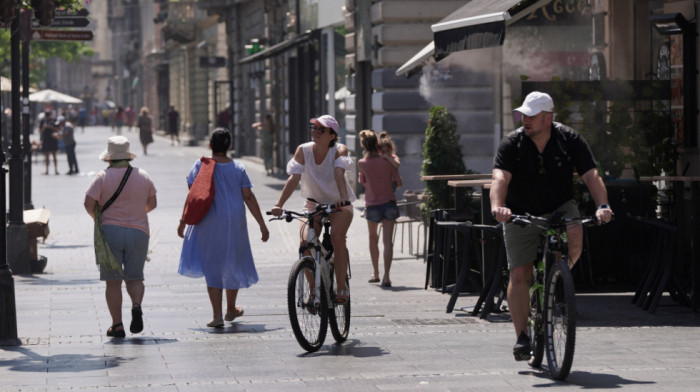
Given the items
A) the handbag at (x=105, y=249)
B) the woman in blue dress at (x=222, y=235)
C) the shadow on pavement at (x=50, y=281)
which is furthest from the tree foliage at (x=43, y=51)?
the handbag at (x=105, y=249)

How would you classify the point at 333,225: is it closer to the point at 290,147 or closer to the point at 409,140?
the point at 409,140

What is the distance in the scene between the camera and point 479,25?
11898mm

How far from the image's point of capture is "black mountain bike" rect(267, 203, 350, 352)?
9.17m

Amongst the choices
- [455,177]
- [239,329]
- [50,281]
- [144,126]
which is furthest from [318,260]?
[144,126]

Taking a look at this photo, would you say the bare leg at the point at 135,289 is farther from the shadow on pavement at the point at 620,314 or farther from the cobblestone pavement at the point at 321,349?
the shadow on pavement at the point at 620,314

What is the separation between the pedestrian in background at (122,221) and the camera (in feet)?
34.2

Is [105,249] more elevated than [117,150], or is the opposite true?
[117,150]

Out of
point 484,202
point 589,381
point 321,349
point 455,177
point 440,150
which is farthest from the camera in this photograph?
point 440,150

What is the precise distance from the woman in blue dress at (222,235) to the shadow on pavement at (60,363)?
1780 mm

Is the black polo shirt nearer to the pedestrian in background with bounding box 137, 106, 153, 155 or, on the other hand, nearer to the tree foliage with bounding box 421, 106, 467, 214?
the tree foliage with bounding box 421, 106, 467, 214

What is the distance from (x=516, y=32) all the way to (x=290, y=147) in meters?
17.2

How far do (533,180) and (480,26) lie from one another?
386cm

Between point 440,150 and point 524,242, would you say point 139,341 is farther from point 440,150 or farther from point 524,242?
point 440,150

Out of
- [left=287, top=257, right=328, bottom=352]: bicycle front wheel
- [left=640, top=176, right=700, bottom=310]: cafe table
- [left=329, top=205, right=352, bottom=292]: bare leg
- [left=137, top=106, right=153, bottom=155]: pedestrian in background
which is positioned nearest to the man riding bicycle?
[left=287, top=257, right=328, bottom=352]: bicycle front wheel
